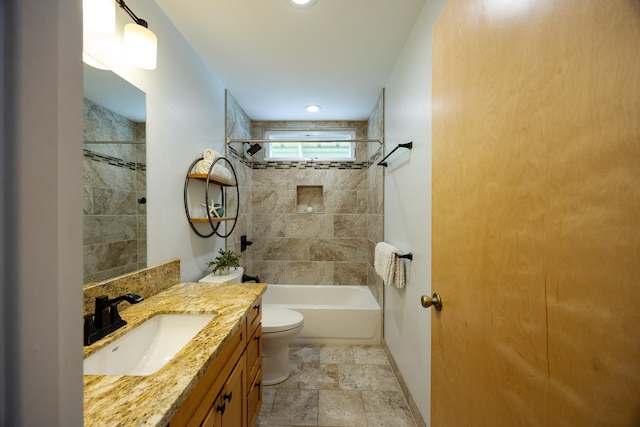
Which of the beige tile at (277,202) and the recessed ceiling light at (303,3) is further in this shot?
the beige tile at (277,202)

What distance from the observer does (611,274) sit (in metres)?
0.38

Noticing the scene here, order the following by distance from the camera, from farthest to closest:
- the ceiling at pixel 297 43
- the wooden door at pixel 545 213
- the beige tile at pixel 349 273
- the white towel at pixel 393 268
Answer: the beige tile at pixel 349 273 < the white towel at pixel 393 268 < the ceiling at pixel 297 43 < the wooden door at pixel 545 213

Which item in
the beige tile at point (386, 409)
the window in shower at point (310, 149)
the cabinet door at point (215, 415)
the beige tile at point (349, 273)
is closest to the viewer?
the cabinet door at point (215, 415)

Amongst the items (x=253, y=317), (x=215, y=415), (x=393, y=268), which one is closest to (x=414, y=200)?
(x=393, y=268)

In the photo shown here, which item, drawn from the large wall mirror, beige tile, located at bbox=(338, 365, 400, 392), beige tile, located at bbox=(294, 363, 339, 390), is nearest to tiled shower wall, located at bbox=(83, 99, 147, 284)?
the large wall mirror

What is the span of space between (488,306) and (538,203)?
1.01ft

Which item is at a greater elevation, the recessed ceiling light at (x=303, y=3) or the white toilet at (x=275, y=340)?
the recessed ceiling light at (x=303, y=3)

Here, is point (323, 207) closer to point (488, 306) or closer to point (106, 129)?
point (106, 129)

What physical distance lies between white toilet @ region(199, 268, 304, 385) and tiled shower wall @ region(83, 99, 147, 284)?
2.26 ft

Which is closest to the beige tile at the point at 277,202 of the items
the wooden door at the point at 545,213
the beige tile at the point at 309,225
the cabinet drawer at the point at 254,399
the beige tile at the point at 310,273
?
the beige tile at the point at 309,225

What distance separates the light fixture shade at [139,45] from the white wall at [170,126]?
0.10 metres

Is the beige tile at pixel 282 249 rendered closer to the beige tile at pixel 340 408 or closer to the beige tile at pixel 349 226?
the beige tile at pixel 349 226

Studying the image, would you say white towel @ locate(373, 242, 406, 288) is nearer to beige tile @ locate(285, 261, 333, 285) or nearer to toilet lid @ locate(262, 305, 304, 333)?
toilet lid @ locate(262, 305, 304, 333)

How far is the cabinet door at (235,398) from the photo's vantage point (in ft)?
3.10
